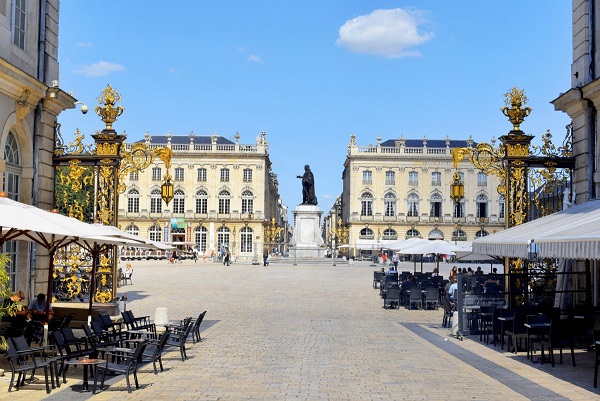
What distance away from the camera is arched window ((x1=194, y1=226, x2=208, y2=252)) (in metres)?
97.8

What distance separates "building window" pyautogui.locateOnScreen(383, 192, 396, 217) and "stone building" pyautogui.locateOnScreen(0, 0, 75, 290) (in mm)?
82157

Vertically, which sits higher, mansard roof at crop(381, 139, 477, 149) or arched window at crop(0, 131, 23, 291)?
mansard roof at crop(381, 139, 477, 149)

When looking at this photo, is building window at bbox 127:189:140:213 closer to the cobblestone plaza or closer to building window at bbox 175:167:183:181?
building window at bbox 175:167:183:181

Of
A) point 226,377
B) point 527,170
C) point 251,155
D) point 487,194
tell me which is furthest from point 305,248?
point 226,377

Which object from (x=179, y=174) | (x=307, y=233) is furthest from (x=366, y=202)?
(x=307, y=233)

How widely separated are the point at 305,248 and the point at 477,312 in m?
52.9

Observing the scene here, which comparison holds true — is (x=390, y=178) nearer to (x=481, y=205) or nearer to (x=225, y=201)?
(x=481, y=205)

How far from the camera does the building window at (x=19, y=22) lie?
16.1 meters

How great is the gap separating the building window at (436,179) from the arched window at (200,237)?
3106 cm

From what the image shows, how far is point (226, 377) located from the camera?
10984mm

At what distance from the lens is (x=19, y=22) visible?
16406mm

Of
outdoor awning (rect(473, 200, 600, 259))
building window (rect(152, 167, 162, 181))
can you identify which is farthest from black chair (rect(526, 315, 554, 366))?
building window (rect(152, 167, 162, 181))

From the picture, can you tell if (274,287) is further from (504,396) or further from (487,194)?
(487,194)


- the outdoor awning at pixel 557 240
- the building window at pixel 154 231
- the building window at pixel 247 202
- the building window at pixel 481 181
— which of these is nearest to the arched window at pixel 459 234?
the building window at pixel 481 181
